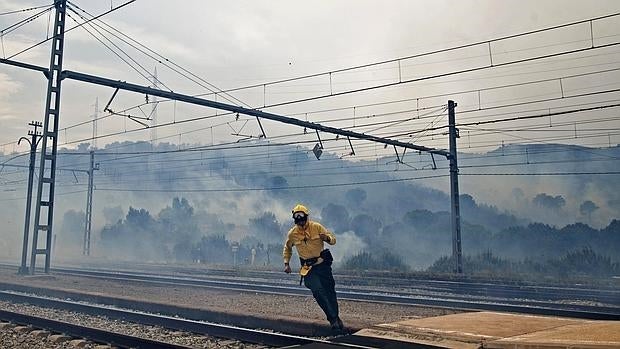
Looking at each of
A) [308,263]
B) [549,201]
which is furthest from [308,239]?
[549,201]

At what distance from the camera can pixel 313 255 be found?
8.29 meters

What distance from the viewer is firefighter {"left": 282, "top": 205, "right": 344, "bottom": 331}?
8.26 meters

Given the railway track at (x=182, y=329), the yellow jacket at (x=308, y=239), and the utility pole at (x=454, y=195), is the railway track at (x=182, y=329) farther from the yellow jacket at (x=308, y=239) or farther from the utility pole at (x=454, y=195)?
the utility pole at (x=454, y=195)

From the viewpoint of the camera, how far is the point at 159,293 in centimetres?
1633

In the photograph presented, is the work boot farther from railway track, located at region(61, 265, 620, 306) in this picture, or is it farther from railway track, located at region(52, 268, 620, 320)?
railway track, located at region(61, 265, 620, 306)

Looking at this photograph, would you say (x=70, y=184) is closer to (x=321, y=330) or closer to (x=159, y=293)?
(x=159, y=293)

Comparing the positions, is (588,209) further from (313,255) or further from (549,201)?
(313,255)

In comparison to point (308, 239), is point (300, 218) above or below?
above

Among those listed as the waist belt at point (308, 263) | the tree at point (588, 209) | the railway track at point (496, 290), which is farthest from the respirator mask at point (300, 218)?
the tree at point (588, 209)

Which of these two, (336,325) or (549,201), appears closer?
(336,325)

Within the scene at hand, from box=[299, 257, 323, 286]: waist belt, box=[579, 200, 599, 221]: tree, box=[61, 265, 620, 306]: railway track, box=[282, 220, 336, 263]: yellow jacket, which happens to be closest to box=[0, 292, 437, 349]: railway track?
box=[299, 257, 323, 286]: waist belt

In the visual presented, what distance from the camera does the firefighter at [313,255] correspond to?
826 centimetres

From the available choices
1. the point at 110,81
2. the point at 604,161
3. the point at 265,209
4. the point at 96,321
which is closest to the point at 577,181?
the point at 604,161

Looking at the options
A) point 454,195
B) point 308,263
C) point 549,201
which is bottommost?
point 308,263
